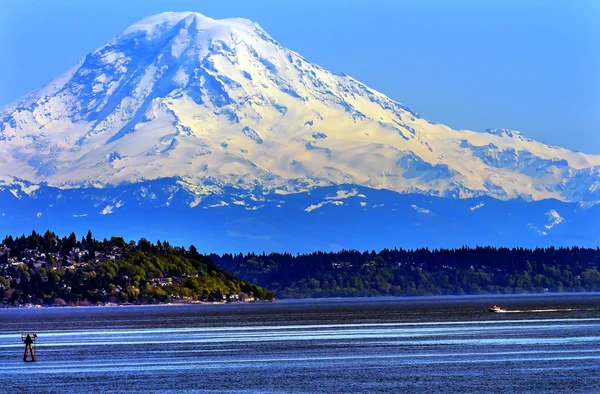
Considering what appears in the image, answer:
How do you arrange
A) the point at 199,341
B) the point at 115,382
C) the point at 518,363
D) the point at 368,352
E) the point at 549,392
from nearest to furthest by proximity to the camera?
the point at 549,392
the point at 115,382
the point at 518,363
the point at 368,352
the point at 199,341

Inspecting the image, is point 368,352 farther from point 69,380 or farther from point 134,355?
point 69,380

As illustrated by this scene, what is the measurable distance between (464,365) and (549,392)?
75.3ft

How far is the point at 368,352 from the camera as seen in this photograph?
161m

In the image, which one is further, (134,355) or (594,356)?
(134,355)

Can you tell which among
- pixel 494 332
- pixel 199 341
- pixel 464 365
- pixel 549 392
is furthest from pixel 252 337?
pixel 549 392

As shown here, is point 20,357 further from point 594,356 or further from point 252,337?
point 594,356

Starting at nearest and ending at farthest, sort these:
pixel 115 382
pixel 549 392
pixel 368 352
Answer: pixel 549 392 → pixel 115 382 → pixel 368 352

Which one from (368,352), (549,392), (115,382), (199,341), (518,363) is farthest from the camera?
(199,341)

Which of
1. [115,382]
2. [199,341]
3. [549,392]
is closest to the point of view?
[549,392]

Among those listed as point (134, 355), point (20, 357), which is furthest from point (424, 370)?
point (20, 357)

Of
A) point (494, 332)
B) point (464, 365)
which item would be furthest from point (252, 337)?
point (464, 365)

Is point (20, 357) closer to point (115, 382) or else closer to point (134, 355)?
point (134, 355)

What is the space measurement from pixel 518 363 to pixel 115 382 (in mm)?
38260

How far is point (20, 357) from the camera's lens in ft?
545
